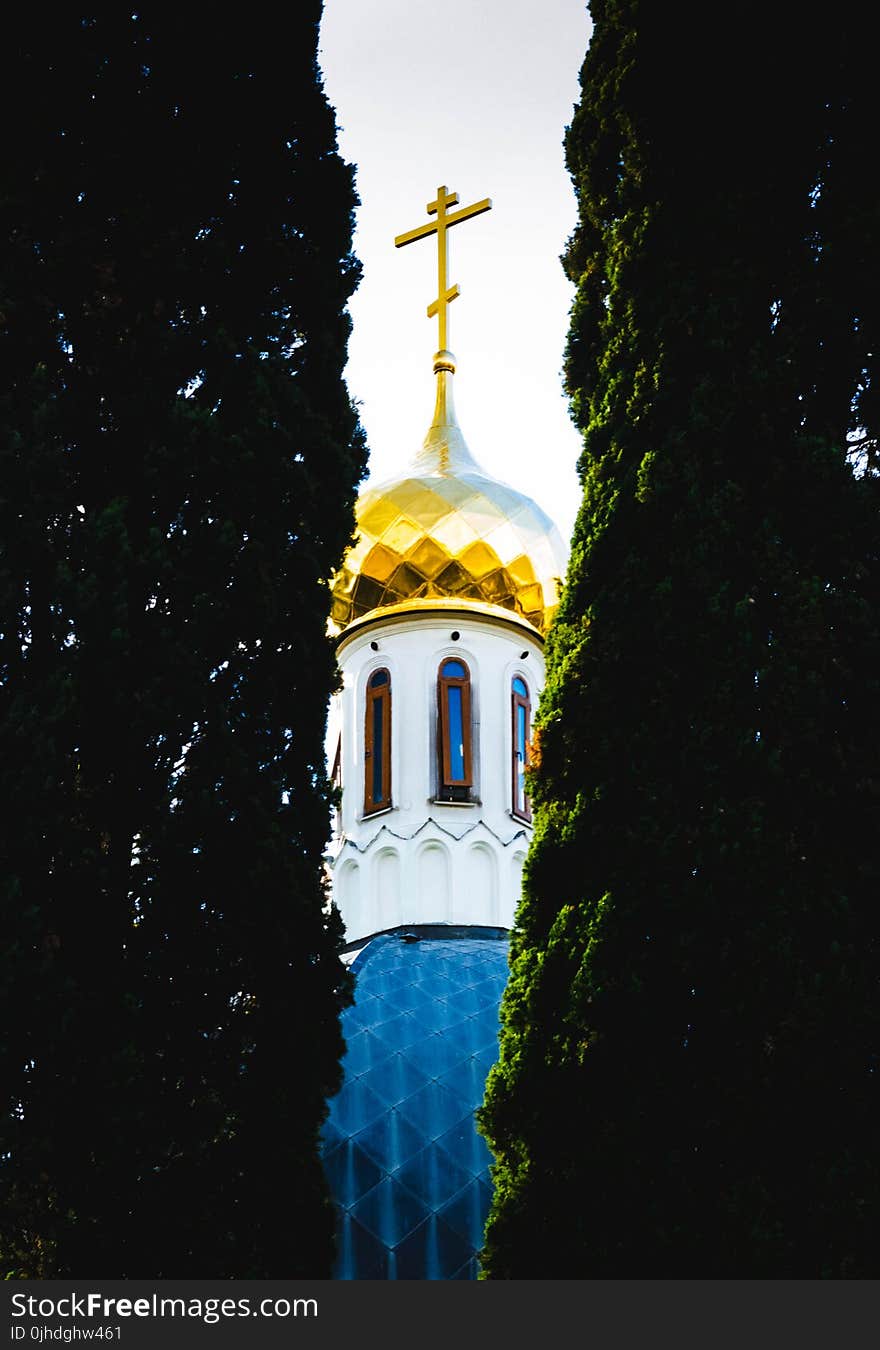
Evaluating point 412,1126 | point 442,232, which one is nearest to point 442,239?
point 442,232

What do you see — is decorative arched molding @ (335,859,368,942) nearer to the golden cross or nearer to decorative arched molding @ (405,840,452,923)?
decorative arched molding @ (405,840,452,923)

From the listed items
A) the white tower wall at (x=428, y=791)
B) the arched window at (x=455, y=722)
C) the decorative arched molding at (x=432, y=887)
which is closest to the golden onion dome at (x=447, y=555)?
the white tower wall at (x=428, y=791)

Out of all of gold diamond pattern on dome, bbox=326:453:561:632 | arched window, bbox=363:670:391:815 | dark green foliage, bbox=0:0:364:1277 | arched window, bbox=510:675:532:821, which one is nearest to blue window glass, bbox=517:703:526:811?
arched window, bbox=510:675:532:821

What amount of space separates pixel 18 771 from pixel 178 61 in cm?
411

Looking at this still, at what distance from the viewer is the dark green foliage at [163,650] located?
5.75m

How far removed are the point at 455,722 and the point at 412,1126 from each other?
15.4 ft

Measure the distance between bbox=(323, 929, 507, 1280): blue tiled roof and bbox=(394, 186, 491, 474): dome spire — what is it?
17.6 ft

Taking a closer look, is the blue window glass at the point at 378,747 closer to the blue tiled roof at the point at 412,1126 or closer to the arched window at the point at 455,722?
the arched window at the point at 455,722

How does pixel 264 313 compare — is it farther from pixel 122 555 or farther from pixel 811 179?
pixel 811 179

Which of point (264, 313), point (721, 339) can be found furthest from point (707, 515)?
point (264, 313)

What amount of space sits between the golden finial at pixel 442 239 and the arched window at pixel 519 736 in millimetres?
3474

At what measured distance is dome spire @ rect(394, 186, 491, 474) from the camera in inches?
543

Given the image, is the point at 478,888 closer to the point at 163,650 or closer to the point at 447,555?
the point at 447,555

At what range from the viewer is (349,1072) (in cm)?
905
